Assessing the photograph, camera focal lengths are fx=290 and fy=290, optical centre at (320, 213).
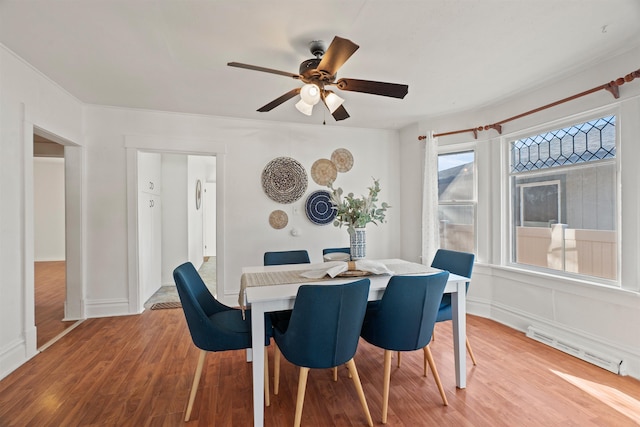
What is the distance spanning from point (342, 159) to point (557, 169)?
8.29 feet

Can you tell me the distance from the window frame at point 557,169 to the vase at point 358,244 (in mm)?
2042

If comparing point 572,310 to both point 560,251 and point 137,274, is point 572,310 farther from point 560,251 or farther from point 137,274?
point 137,274

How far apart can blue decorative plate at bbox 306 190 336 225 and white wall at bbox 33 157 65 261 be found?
711 cm

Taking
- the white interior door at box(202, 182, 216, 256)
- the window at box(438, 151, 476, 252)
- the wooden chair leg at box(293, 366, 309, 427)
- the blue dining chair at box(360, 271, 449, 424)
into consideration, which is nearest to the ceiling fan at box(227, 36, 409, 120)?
the blue dining chair at box(360, 271, 449, 424)

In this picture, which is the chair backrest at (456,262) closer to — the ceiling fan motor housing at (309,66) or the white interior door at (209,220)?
the ceiling fan motor housing at (309,66)

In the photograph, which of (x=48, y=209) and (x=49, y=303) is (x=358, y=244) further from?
(x=48, y=209)

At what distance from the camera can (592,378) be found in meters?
2.22

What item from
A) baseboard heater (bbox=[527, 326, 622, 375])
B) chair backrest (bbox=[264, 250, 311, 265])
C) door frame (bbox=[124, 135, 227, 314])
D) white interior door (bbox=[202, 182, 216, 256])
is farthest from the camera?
white interior door (bbox=[202, 182, 216, 256])

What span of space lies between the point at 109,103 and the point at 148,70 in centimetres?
124

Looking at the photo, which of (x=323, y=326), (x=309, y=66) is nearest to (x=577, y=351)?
(x=323, y=326)

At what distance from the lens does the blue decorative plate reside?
4.16 metres

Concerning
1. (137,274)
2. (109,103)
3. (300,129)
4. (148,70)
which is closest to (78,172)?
(109,103)

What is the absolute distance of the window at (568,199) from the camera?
2.52 m

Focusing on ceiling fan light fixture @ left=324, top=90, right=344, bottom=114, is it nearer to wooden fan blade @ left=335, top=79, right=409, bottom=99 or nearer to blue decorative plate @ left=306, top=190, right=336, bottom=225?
wooden fan blade @ left=335, top=79, right=409, bottom=99
